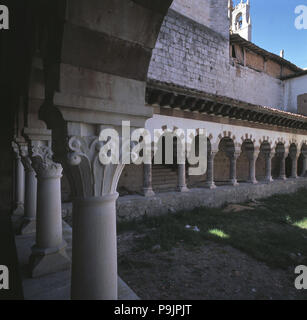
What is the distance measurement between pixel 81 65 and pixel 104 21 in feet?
1.02

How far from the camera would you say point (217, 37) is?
12078 mm

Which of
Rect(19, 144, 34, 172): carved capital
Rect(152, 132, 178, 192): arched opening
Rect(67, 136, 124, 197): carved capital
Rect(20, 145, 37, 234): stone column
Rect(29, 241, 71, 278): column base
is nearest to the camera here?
Rect(67, 136, 124, 197): carved capital

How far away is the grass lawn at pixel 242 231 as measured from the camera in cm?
478

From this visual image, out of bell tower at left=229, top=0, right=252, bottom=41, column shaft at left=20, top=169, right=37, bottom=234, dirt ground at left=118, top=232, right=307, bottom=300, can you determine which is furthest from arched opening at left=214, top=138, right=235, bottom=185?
bell tower at left=229, top=0, right=252, bottom=41

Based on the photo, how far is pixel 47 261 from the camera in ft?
9.37

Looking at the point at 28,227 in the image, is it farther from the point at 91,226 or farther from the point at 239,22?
the point at 239,22

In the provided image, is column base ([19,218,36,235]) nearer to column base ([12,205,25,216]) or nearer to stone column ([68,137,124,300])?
column base ([12,205,25,216])

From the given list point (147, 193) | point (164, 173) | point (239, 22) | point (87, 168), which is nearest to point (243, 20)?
point (239, 22)

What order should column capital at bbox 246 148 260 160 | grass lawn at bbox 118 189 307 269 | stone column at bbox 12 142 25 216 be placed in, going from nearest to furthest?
grass lawn at bbox 118 189 307 269, stone column at bbox 12 142 25 216, column capital at bbox 246 148 260 160

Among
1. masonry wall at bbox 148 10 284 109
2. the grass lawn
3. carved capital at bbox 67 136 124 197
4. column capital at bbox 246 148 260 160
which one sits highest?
masonry wall at bbox 148 10 284 109

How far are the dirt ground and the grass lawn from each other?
27 cm

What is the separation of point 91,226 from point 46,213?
165cm

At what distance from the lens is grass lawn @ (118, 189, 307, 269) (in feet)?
15.7
